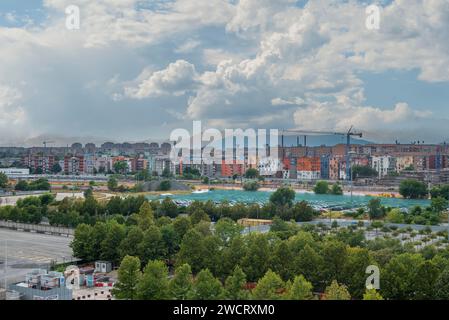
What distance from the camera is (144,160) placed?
84.4 feet

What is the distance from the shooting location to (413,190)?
14352 mm

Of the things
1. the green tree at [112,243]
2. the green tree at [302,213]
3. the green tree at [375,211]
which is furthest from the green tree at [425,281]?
the green tree at [375,211]

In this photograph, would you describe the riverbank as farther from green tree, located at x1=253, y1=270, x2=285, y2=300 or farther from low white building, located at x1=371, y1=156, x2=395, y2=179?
green tree, located at x1=253, y1=270, x2=285, y2=300

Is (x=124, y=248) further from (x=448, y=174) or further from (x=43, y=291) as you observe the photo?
(x=448, y=174)

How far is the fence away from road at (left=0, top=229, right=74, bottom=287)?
0.19 m

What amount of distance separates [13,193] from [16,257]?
29.1 feet

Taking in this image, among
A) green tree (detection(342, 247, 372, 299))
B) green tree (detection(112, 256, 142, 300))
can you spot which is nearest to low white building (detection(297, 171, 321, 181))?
green tree (detection(342, 247, 372, 299))

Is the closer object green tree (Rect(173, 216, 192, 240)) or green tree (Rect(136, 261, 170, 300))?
green tree (Rect(136, 261, 170, 300))

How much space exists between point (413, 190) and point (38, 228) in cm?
994

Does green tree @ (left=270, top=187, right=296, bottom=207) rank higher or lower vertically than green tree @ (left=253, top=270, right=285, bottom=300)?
higher

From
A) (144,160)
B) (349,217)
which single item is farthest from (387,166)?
(349,217)

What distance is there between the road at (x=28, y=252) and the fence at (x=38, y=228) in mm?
190

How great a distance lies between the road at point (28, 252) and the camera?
5.31 m

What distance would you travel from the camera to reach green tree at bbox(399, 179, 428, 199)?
14.3 m
